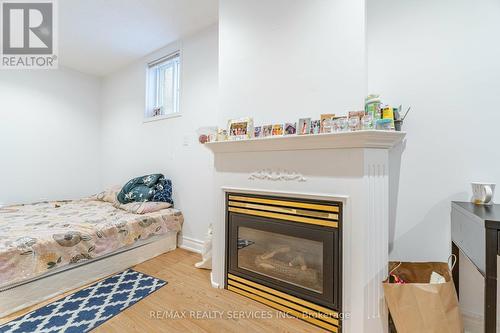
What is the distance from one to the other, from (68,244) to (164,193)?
1164mm

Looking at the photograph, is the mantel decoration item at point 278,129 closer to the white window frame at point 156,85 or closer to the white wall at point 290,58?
the white wall at point 290,58

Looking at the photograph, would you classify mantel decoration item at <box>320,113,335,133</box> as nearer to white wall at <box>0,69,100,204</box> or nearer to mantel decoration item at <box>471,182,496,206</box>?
mantel decoration item at <box>471,182,496,206</box>

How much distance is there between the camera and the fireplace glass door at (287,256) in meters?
1.46

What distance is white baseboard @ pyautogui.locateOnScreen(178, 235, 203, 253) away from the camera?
274 centimetres

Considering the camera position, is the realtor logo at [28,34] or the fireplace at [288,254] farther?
the realtor logo at [28,34]

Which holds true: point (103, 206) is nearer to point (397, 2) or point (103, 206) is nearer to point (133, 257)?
point (133, 257)

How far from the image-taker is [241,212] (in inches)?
73.0

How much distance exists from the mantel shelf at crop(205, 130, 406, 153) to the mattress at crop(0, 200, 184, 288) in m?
1.45

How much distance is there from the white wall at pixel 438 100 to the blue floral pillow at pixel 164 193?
2533 mm

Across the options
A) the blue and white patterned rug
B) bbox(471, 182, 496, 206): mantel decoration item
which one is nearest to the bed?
the blue and white patterned rug

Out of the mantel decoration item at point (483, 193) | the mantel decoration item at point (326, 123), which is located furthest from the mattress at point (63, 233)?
the mantel decoration item at point (483, 193)

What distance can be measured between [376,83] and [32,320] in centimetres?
299

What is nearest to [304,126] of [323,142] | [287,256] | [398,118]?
[323,142]

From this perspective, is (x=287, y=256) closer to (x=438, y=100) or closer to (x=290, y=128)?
(x=290, y=128)
